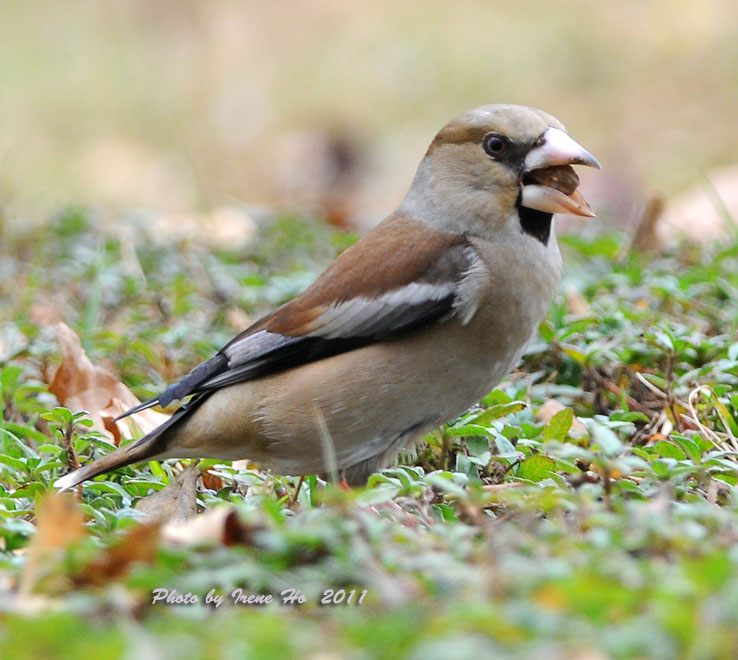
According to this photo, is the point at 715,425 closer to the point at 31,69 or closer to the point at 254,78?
the point at 254,78

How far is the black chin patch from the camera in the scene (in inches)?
153

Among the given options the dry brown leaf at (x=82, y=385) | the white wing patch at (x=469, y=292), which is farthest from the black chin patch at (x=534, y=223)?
the dry brown leaf at (x=82, y=385)

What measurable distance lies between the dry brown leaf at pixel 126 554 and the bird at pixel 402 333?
128 cm

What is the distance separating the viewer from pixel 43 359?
4863 millimetres

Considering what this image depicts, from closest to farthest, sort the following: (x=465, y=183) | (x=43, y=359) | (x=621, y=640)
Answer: (x=621, y=640)
(x=465, y=183)
(x=43, y=359)

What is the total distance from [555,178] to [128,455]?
5.45ft

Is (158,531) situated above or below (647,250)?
above

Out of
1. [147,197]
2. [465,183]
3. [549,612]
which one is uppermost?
[465,183]

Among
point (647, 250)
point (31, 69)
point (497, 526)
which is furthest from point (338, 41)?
point (497, 526)

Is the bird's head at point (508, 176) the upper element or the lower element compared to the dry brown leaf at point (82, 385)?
upper

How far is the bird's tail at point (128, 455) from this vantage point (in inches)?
143

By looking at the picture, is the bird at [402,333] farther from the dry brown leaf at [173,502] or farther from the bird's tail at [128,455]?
the dry brown leaf at [173,502]

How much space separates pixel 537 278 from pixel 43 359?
2.19m

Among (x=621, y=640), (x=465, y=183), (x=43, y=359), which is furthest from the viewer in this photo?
(x=43, y=359)
